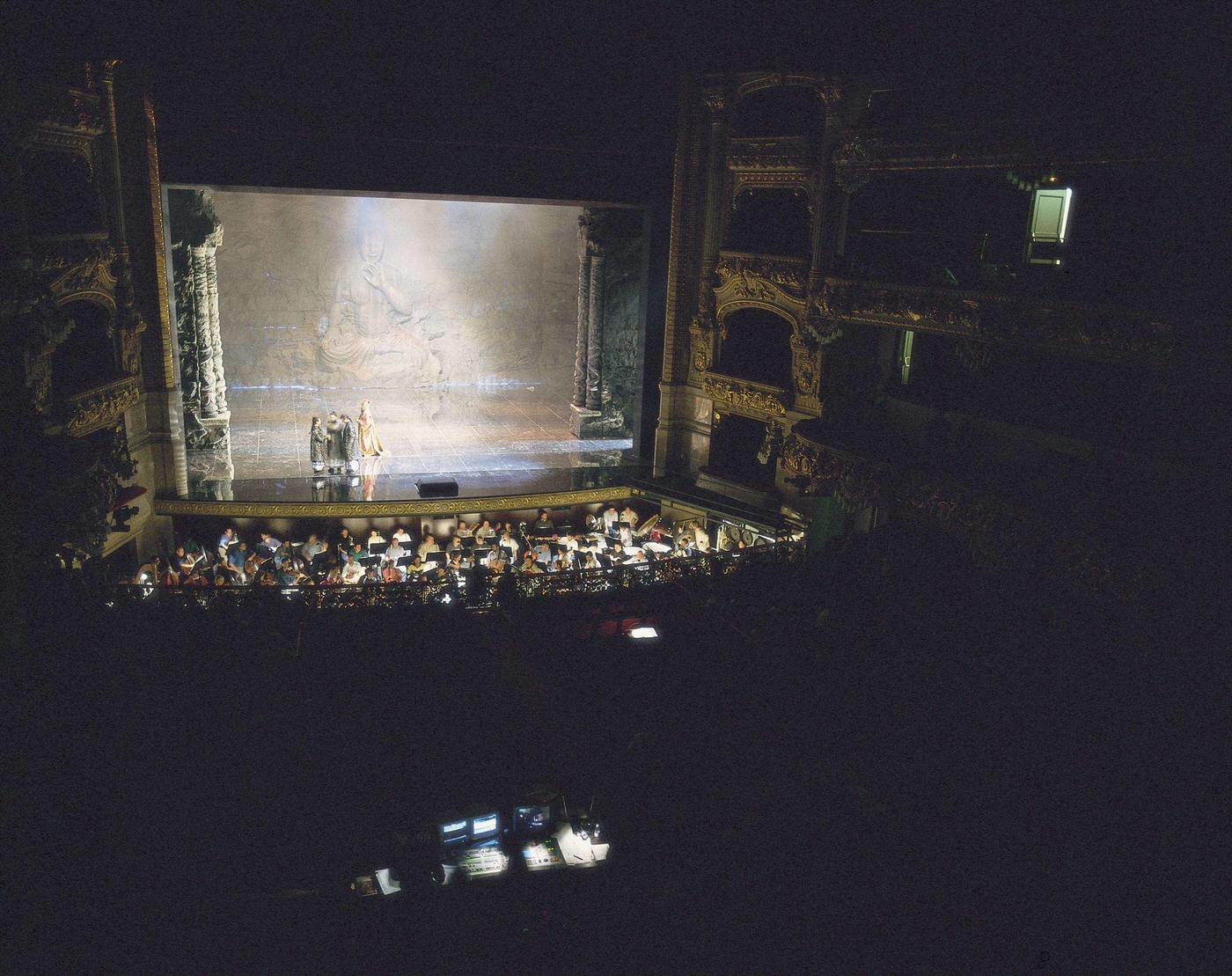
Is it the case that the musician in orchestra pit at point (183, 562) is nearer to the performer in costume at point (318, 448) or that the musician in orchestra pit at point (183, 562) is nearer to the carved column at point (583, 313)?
the performer in costume at point (318, 448)

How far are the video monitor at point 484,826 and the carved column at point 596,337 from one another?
14.4m

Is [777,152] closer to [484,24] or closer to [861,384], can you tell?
[861,384]

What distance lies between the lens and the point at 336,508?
57.2ft

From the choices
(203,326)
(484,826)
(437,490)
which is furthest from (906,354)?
(203,326)

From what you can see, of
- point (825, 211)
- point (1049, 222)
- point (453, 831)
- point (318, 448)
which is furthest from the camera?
point (318, 448)

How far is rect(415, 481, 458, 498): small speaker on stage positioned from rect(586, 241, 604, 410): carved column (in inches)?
246

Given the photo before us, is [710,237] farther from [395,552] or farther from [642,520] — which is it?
[395,552]

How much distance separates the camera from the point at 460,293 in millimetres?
25609

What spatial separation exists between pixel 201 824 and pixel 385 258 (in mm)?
17964

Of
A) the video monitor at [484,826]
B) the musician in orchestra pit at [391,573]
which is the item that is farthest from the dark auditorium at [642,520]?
the musician in orchestra pit at [391,573]

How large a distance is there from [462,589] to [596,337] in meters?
11.5

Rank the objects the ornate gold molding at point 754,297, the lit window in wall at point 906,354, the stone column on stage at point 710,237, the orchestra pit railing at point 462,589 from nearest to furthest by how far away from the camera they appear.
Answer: the orchestra pit railing at point 462,589 < the lit window in wall at point 906,354 < the ornate gold molding at point 754,297 < the stone column on stage at point 710,237

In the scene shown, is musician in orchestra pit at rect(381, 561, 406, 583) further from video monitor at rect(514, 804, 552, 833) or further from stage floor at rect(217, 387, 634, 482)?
video monitor at rect(514, 804, 552, 833)

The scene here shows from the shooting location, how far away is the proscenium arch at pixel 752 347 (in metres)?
20.3
